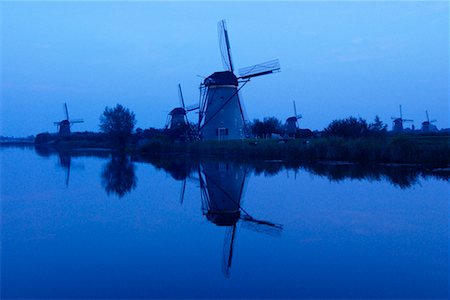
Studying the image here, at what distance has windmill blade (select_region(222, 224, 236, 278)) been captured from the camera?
19.4 feet

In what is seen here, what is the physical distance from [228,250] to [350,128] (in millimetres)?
23399

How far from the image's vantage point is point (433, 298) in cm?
486

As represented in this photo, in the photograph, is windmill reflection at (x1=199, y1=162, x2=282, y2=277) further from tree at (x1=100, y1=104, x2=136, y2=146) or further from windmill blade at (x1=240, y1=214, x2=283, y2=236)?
tree at (x1=100, y1=104, x2=136, y2=146)

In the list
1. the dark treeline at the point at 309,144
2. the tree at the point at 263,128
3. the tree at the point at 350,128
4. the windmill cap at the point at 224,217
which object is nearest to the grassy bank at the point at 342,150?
the dark treeline at the point at 309,144

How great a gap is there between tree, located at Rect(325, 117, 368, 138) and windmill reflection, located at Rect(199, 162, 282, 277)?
1234cm

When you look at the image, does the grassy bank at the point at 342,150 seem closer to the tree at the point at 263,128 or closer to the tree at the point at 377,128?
the tree at the point at 377,128

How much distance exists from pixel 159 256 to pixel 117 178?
38.6 ft

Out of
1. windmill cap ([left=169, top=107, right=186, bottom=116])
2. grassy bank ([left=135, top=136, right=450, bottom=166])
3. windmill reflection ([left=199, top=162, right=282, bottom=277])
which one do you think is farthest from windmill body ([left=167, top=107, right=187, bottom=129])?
windmill reflection ([left=199, top=162, right=282, bottom=277])

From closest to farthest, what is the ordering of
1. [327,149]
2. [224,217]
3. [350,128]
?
1. [224,217]
2. [327,149]
3. [350,128]

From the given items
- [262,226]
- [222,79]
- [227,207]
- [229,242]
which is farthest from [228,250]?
[222,79]

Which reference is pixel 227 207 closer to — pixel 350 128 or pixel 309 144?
pixel 309 144

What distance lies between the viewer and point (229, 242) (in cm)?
751

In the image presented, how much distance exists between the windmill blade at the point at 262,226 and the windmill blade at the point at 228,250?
12.8 inches

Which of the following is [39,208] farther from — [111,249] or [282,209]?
[282,209]
